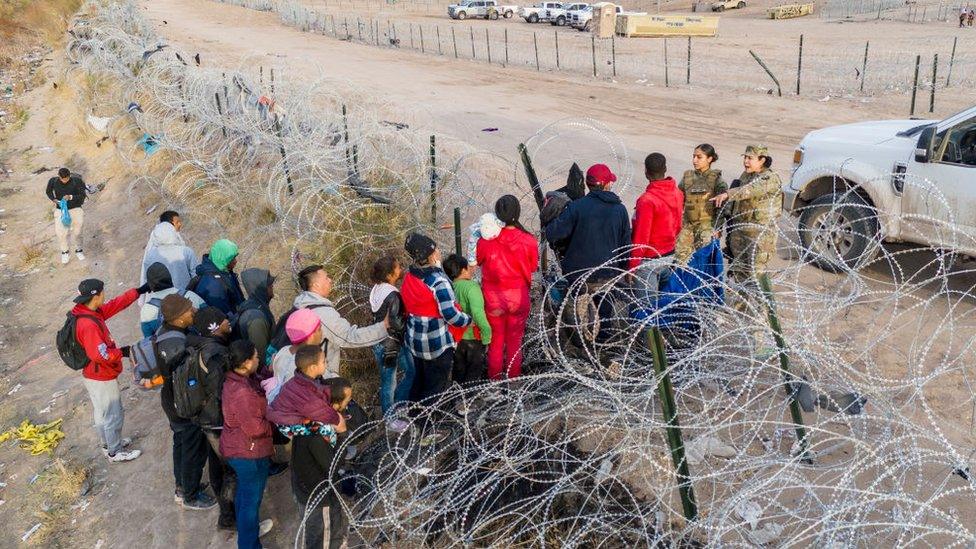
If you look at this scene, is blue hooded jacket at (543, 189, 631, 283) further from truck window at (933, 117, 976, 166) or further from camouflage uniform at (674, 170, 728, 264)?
truck window at (933, 117, 976, 166)

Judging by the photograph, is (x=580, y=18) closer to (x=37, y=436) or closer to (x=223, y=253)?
(x=223, y=253)

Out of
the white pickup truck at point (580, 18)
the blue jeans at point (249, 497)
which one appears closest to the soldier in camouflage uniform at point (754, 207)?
the blue jeans at point (249, 497)

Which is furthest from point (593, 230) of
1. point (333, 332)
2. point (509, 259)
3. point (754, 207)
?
point (333, 332)

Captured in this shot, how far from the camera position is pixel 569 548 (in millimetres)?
3322

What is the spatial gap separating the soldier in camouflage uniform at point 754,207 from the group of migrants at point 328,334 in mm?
13

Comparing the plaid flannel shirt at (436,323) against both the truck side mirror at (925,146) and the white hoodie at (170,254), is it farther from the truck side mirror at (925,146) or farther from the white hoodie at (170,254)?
the truck side mirror at (925,146)

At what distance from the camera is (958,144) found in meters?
6.09

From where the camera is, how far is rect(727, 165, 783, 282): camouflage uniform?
5.48 meters

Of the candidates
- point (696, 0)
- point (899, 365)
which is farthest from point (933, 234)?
point (696, 0)

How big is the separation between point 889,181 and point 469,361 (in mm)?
4409

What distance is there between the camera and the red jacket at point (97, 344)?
16.3 ft

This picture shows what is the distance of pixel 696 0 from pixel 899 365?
42559 millimetres

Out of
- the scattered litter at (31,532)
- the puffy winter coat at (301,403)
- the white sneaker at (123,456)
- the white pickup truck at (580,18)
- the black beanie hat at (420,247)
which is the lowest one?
the scattered litter at (31,532)

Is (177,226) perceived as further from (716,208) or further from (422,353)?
(716,208)
